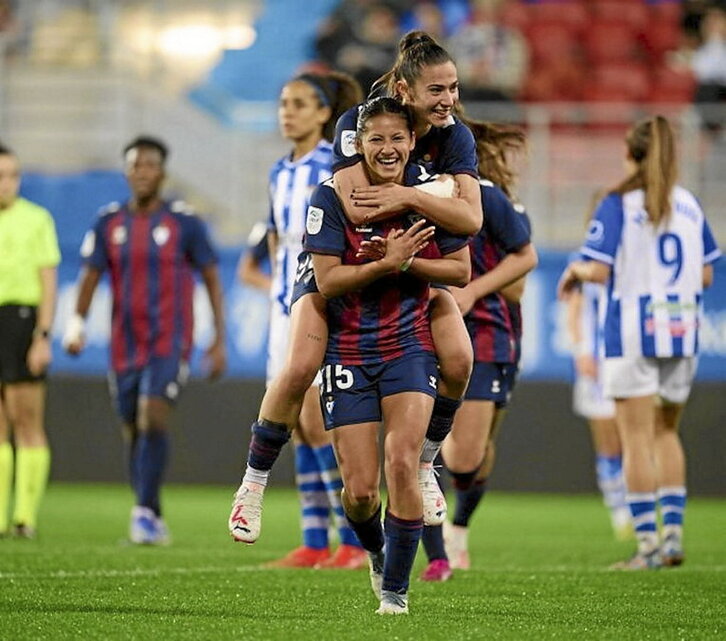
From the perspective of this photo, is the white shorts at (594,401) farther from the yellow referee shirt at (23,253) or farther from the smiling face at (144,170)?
the yellow referee shirt at (23,253)

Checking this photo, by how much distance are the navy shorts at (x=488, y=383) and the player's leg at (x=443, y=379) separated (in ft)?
5.30

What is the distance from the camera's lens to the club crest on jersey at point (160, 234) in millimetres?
10328

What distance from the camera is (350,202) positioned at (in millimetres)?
5891

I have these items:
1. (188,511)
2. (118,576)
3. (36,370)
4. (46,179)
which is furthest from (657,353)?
(46,179)

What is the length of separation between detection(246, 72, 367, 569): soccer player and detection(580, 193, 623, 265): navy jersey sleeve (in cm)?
138

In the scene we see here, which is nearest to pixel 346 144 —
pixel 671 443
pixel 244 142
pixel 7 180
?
pixel 671 443

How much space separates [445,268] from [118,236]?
4.78 m

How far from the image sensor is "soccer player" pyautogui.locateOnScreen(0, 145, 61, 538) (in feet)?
33.5

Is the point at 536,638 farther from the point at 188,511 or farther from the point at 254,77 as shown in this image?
the point at 254,77

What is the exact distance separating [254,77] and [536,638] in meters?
13.5

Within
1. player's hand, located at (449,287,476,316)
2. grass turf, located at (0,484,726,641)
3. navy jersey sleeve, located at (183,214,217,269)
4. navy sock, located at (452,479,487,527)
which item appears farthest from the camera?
navy jersey sleeve, located at (183,214,217,269)

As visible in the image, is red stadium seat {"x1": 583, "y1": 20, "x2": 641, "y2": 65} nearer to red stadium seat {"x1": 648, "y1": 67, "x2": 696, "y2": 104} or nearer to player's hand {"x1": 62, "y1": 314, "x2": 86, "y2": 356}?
red stadium seat {"x1": 648, "y1": 67, "x2": 696, "y2": 104}

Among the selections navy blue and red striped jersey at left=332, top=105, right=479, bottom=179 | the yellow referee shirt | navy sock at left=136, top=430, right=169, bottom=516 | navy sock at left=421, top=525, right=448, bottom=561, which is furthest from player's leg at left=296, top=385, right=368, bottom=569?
the yellow referee shirt

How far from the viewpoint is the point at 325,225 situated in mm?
5902
